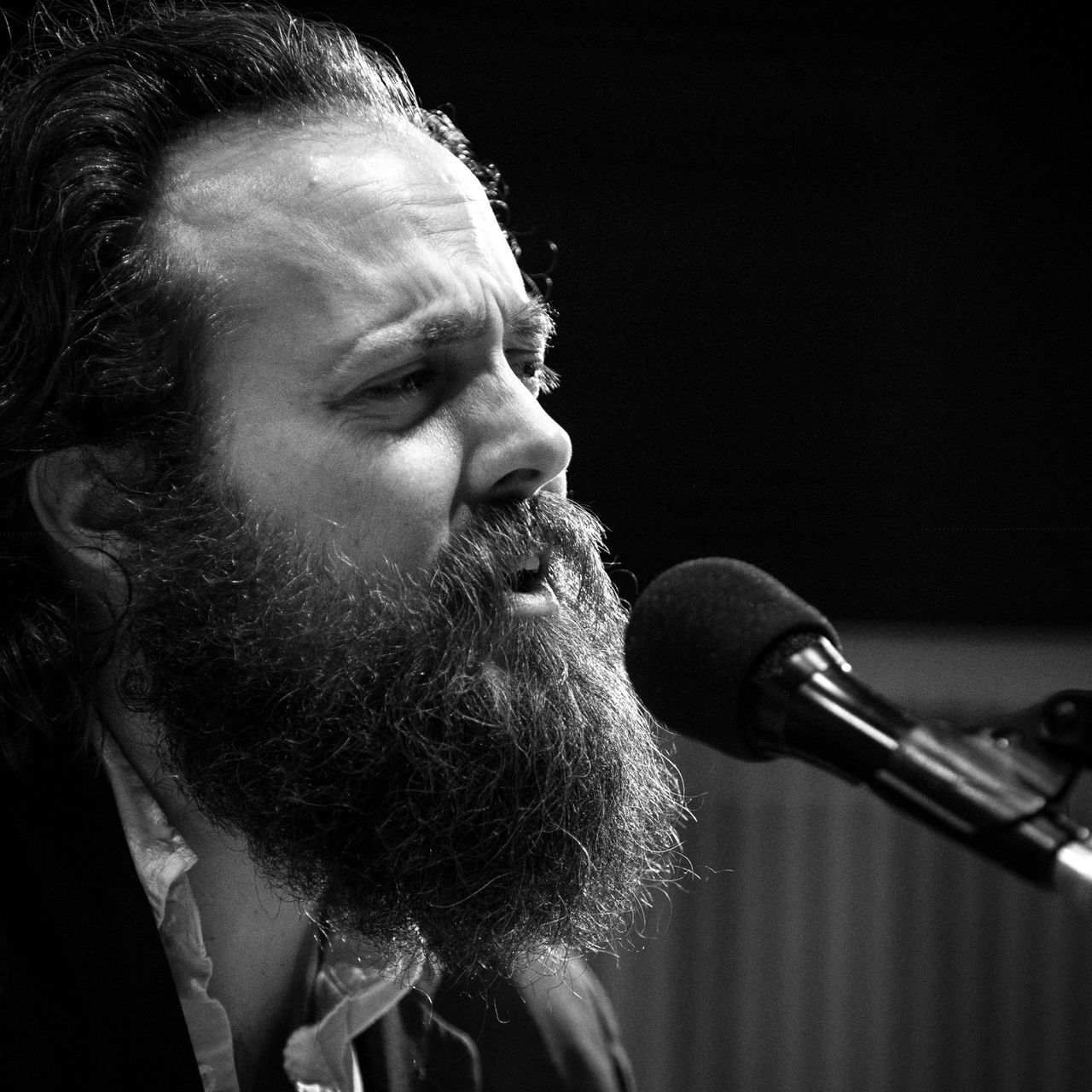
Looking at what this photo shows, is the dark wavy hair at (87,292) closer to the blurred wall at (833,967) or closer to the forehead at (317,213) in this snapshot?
the forehead at (317,213)

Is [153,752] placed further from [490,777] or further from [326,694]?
[490,777]

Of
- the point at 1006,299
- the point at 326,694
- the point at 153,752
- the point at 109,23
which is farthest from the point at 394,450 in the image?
the point at 1006,299

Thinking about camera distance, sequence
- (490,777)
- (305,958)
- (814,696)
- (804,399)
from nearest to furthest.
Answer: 1. (814,696)
2. (490,777)
3. (305,958)
4. (804,399)

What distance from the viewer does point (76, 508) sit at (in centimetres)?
159

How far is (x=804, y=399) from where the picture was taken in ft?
9.66

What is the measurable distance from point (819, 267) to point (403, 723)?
6.17ft

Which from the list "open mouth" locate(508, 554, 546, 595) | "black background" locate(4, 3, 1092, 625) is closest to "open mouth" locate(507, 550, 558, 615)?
"open mouth" locate(508, 554, 546, 595)

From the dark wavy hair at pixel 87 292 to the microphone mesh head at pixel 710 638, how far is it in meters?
0.75

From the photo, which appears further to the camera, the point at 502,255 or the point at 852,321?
the point at 852,321

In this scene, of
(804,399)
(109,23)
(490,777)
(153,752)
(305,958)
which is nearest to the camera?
(490,777)

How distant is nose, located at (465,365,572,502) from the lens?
1.50 m

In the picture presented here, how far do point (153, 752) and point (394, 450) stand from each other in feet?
1.53

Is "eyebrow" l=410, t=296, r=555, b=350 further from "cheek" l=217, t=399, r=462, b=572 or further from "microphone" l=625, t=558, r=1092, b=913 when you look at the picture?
"microphone" l=625, t=558, r=1092, b=913

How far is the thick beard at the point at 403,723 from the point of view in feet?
4.80
